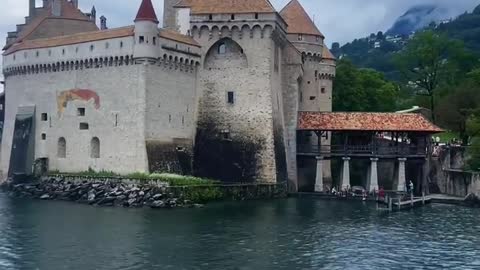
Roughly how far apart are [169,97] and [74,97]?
20.7 feet

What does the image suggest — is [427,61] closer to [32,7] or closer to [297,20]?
[297,20]

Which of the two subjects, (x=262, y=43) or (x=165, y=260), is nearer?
(x=165, y=260)

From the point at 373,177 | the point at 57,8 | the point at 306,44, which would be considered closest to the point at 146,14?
the point at 57,8

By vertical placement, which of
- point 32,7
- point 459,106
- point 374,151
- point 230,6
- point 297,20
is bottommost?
point 374,151

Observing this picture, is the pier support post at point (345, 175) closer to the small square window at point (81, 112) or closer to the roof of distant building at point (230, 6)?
the roof of distant building at point (230, 6)

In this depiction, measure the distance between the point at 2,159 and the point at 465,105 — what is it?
34.8m

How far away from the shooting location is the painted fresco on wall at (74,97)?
148ft

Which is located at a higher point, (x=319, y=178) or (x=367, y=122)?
(x=367, y=122)

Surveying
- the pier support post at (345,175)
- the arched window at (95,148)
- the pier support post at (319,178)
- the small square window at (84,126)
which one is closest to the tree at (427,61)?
the pier support post at (345,175)

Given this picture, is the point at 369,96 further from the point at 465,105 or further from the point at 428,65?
the point at 465,105

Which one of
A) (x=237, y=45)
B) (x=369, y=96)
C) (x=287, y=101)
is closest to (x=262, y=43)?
(x=237, y=45)

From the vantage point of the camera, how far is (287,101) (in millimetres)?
49469

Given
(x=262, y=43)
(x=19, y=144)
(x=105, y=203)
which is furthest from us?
(x=19, y=144)

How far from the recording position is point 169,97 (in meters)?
44.8
